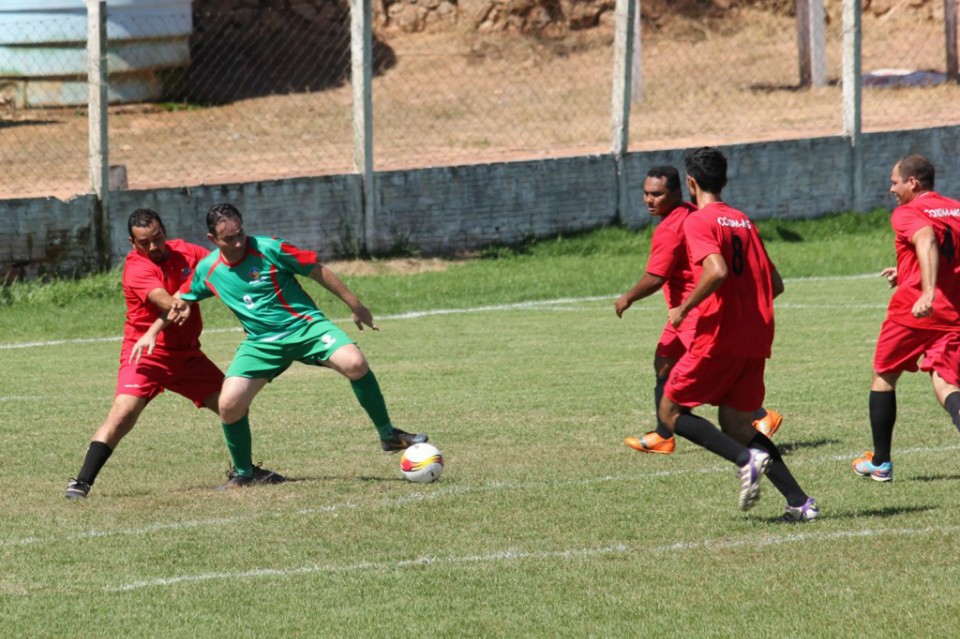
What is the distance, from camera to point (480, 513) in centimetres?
795

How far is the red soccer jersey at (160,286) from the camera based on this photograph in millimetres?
8688

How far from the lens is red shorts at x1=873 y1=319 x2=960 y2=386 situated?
855cm

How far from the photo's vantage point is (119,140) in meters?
21.1

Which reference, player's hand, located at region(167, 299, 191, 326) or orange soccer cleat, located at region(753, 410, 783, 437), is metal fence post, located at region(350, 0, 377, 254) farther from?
player's hand, located at region(167, 299, 191, 326)

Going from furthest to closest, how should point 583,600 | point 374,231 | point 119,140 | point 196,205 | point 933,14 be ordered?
1. point 933,14
2. point 119,140
3. point 374,231
4. point 196,205
5. point 583,600

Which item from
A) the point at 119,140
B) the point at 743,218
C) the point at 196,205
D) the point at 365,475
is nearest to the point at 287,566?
the point at 365,475

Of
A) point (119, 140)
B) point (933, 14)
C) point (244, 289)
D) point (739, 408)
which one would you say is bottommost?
point (739, 408)

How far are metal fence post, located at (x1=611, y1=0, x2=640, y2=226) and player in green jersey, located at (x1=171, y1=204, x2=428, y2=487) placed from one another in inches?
425

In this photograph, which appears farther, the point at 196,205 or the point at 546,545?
the point at 196,205

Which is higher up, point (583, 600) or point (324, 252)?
point (324, 252)

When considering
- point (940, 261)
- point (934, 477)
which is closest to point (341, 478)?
point (934, 477)

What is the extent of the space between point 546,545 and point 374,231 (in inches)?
431

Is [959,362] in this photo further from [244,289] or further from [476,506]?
[244,289]

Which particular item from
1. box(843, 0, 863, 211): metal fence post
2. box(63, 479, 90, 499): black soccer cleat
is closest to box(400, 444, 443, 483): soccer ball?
box(63, 479, 90, 499): black soccer cleat
